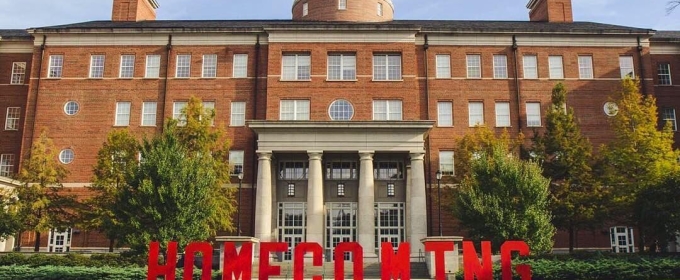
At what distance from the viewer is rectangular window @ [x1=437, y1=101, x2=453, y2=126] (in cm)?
4391

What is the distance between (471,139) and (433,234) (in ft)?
24.0

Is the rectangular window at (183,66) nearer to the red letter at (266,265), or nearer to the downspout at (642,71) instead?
the red letter at (266,265)

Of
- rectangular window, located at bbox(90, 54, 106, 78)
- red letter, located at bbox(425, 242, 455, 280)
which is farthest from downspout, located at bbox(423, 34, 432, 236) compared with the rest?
rectangular window, located at bbox(90, 54, 106, 78)

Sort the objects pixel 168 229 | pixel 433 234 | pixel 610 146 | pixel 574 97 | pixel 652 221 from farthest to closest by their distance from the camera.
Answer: pixel 574 97 → pixel 433 234 → pixel 610 146 → pixel 652 221 → pixel 168 229

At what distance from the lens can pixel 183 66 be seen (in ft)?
148

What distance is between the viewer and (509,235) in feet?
101

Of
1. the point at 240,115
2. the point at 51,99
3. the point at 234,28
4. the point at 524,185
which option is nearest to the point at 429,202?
the point at 524,185

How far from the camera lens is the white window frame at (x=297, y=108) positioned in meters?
42.8

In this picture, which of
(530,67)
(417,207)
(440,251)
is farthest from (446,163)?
(440,251)

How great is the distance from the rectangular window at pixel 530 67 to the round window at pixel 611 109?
5.23m

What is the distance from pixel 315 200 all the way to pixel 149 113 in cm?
1443

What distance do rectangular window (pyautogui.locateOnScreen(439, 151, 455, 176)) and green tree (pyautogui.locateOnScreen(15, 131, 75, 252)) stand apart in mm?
23662

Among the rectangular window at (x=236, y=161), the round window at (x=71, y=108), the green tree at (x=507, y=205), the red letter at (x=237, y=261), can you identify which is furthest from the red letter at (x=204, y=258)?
the round window at (x=71, y=108)

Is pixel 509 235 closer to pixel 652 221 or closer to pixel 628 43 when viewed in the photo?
pixel 652 221
